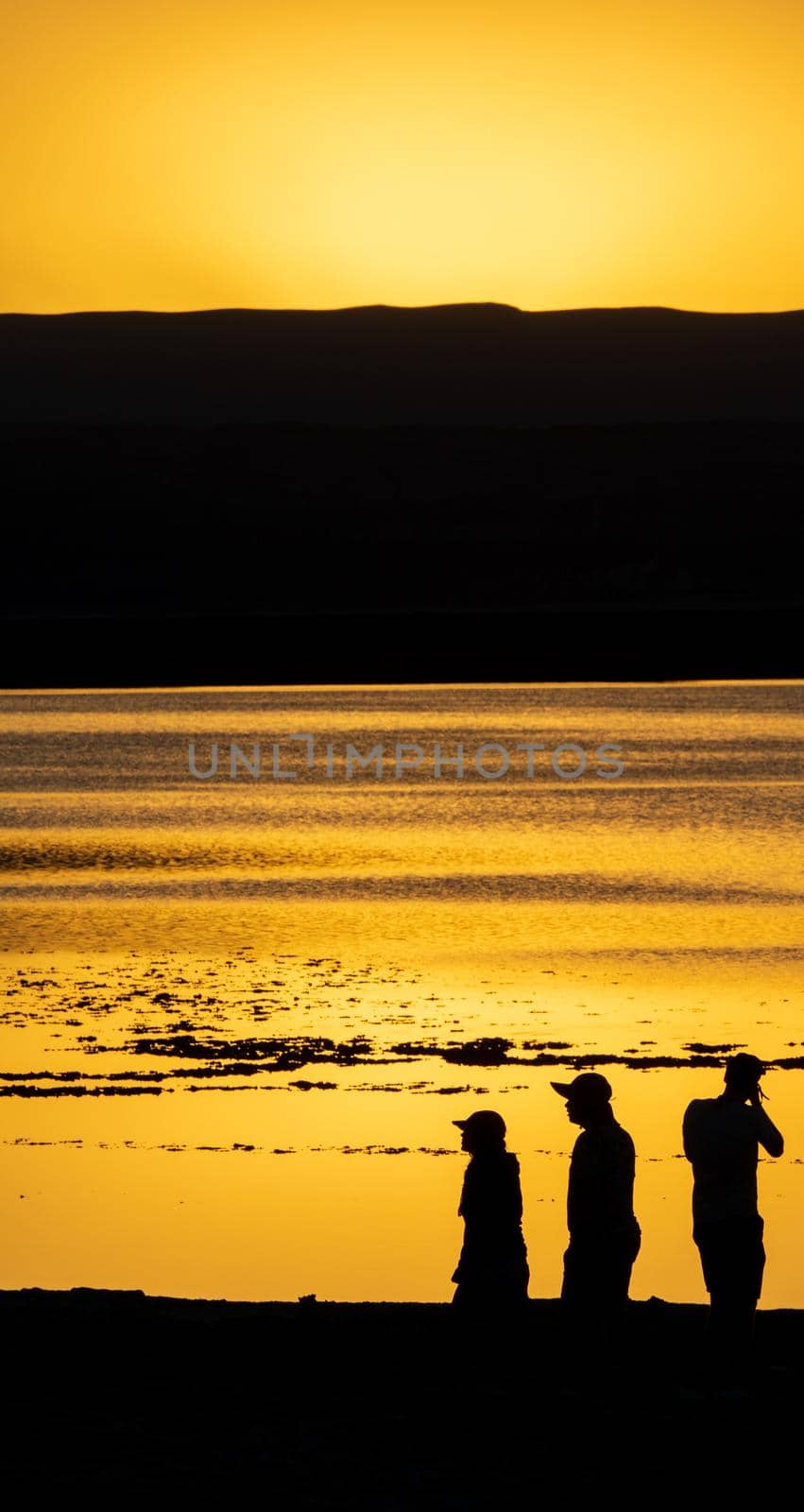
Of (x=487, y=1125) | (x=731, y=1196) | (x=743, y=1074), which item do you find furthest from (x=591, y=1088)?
(x=731, y=1196)

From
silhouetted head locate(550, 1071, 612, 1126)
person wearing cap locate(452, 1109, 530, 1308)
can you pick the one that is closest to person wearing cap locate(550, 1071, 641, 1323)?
silhouetted head locate(550, 1071, 612, 1126)

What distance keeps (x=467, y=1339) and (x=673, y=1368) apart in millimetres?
687

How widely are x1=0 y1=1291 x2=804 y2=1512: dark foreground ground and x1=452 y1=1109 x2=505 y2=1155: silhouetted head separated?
677 millimetres

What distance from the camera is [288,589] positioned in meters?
124

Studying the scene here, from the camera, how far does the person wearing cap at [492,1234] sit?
857 cm

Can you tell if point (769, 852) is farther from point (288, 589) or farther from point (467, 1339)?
point (288, 589)

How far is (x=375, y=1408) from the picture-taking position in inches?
327

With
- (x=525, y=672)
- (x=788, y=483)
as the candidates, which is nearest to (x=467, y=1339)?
(x=525, y=672)

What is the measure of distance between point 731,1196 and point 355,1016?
9342 millimetres

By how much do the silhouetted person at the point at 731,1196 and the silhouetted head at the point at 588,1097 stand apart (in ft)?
1.24

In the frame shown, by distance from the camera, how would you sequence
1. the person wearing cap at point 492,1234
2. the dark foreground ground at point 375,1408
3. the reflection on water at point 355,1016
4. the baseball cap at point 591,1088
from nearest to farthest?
1. the dark foreground ground at point 375,1408
2. the baseball cap at point 591,1088
3. the person wearing cap at point 492,1234
4. the reflection on water at point 355,1016

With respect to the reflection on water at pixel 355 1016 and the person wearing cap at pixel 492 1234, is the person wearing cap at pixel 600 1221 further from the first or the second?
the reflection on water at pixel 355 1016

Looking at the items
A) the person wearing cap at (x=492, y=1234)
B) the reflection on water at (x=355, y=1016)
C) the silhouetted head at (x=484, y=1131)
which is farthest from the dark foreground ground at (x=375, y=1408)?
the reflection on water at (x=355, y=1016)

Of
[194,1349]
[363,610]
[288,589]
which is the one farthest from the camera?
[288,589]
